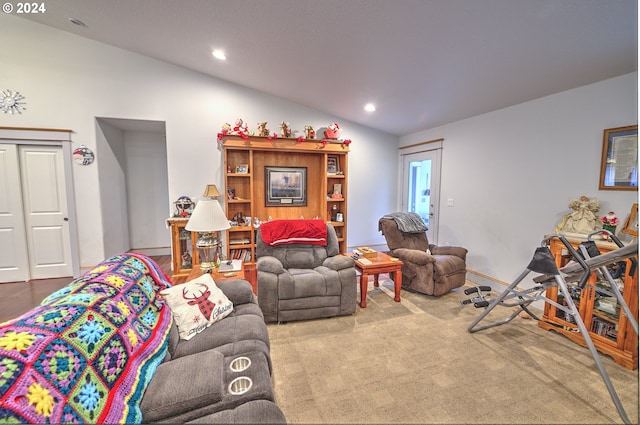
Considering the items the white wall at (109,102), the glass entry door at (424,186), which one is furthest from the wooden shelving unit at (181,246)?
the glass entry door at (424,186)

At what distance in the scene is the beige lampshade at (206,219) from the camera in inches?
89.1

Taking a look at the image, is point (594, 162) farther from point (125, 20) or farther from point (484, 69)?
point (125, 20)

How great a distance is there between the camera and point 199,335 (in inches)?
65.4

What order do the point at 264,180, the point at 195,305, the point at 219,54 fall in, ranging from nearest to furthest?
the point at 195,305 < the point at 219,54 < the point at 264,180

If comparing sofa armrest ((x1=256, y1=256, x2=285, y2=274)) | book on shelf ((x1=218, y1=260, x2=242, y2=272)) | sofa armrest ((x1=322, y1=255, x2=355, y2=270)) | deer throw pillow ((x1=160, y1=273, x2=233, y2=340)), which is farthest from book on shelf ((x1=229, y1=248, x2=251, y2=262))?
deer throw pillow ((x1=160, y1=273, x2=233, y2=340))

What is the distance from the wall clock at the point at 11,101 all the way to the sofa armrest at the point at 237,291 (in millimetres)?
3921

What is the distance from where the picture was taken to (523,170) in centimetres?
301

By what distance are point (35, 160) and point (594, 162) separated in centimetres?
662

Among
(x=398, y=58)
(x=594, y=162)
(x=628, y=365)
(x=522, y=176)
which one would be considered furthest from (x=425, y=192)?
(x=628, y=365)

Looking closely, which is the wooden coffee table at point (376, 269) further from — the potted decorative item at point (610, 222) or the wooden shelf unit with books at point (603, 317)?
the potted decorative item at point (610, 222)

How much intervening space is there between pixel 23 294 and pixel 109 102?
8.94ft

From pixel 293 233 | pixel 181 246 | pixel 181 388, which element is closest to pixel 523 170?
pixel 293 233

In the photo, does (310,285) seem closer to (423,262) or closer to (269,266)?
(269,266)

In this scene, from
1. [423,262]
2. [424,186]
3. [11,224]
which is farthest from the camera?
[424,186]
